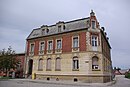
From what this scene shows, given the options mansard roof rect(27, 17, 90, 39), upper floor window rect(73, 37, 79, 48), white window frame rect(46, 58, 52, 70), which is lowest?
white window frame rect(46, 58, 52, 70)

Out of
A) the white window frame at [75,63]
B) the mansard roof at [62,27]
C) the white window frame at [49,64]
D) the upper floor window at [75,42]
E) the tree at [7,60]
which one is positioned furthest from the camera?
the tree at [7,60]

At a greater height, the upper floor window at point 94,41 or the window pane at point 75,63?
the upper floor window at point 94,41

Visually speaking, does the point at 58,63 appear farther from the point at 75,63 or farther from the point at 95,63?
the point at 95,63

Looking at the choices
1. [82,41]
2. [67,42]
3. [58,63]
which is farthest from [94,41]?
[58,63]

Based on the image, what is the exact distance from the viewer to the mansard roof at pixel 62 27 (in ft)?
82.2

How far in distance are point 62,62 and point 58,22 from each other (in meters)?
7.88

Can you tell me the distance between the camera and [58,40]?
2691 centimetres

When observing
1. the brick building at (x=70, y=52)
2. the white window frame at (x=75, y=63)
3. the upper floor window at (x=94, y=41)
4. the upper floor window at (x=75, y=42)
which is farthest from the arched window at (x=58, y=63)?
the upper floor window at (x=94, y=41)

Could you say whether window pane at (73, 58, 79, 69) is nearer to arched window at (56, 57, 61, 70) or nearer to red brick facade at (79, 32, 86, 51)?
red brick facade at (79, 32, 86, 51)

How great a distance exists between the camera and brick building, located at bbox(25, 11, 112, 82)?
22.7 m

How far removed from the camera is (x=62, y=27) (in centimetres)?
2716

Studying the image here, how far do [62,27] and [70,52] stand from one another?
5.25 meters

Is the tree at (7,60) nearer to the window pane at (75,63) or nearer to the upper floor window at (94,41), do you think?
the window pane at (75,63)

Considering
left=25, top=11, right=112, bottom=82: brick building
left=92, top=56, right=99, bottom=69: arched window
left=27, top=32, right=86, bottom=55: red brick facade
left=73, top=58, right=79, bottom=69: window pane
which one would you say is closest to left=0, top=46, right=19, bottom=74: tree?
left=25, top=11, right=112, bottom=82: brick building
